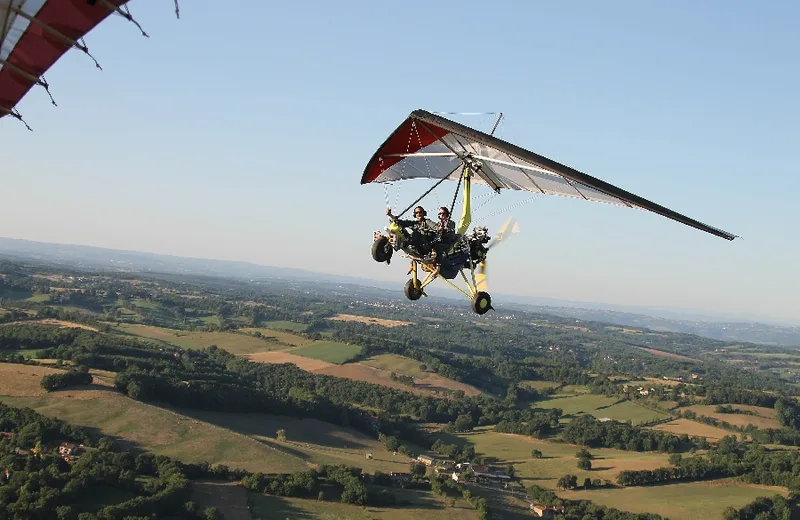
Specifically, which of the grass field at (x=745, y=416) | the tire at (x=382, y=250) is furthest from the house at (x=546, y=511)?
the grass field at (x=745, y=416)

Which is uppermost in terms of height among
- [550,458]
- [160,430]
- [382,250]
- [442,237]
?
[442,237]

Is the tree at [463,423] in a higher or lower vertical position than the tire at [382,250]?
lower

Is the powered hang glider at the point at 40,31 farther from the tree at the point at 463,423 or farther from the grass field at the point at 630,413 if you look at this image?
the grass field at the point at 630,413

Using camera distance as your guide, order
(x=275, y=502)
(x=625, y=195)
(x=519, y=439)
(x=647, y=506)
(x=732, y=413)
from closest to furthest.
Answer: (x=625, y=195)
(x=275, y=502)
(x=647, y=506)
(x=519, y=439)
(x=732, y=413)

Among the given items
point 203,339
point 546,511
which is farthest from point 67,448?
point 203,339

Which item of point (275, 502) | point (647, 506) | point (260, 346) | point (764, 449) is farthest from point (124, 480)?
point (260, 346)

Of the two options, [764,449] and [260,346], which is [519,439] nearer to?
[764,449]

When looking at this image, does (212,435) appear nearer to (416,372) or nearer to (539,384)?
(416,372)
